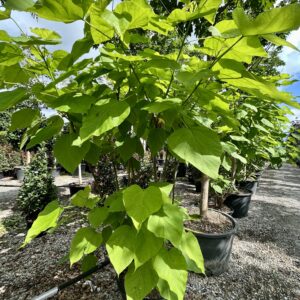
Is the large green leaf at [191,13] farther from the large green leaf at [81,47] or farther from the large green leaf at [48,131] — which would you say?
the large green leaf at [48,131]

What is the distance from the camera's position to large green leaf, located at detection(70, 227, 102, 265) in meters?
0.79

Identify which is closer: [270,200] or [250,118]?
[250,118]

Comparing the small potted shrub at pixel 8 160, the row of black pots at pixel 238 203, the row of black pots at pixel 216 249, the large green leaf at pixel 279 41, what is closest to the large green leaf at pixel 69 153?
the large green leaf at pixel 279 41

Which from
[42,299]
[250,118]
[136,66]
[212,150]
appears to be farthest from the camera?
[250,118]

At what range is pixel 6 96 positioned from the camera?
2.08 feet

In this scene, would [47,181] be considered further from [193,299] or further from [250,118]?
[250,118]

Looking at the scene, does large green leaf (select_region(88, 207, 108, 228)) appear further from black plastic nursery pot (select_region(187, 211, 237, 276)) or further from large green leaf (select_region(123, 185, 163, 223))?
black plastic nursery pot (select_region(187, 211, 237, 276))

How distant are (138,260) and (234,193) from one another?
3.89 meters

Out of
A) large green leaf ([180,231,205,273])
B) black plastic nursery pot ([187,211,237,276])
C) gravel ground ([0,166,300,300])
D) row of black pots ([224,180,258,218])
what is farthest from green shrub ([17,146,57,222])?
large green leaf ([180,231,205,273])

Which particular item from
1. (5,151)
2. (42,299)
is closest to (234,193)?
(42,299)

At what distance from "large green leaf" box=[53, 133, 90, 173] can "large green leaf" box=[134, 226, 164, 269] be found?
27 cm

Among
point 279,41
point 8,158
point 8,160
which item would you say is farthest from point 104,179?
point 8,158

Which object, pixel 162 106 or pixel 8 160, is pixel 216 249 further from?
pixel 8 160

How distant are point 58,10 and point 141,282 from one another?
74 cm
